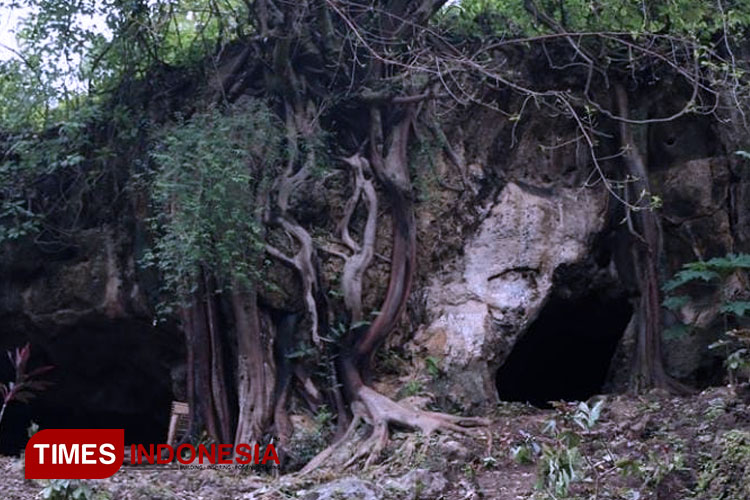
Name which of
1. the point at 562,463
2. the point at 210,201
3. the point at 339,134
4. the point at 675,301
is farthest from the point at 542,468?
the point at 339,134

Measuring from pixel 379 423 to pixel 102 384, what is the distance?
3640 millimetres

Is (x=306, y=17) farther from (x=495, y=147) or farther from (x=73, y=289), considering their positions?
(x=73, y=289)

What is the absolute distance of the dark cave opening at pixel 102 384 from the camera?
332 inches

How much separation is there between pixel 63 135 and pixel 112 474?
11.4 feet

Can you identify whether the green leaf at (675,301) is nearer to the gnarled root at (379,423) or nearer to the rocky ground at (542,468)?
the rocky ground at (542,468)

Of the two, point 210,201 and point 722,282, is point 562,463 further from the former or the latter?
point 722,282

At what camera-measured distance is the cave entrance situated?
29.8 feet

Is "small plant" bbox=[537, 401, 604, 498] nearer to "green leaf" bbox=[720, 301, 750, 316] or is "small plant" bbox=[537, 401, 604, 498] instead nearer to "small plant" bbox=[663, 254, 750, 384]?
"small plant" bbox=[663, 254, 750, 384]

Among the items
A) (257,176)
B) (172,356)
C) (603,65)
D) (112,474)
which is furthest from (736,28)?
(112,474)

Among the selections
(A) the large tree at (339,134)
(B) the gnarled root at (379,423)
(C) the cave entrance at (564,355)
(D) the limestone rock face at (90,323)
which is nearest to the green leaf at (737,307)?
(A) the large tree at (339,134)

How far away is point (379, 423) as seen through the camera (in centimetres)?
632

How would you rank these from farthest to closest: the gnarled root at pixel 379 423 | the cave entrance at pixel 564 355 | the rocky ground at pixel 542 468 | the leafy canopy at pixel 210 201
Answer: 1. the cave entrance at pixel 564 355
2. the leafy canopy at pixel 210 201
3. the gnarled root at pixel 379 423
4. the rocky ground at pixel 542 468

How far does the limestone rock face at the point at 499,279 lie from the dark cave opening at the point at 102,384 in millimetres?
2217

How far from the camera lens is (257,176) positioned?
23.9ft
